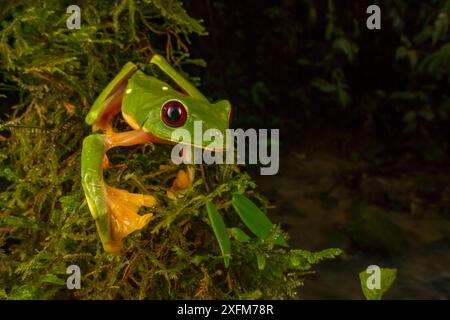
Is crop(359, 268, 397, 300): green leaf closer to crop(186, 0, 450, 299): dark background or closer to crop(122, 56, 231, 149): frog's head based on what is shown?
crop(122, 56, 231, 149): frog's head

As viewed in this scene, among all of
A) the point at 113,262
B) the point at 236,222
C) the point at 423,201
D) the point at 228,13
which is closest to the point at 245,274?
the point at 236,222

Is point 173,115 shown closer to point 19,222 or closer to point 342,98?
point 19,222

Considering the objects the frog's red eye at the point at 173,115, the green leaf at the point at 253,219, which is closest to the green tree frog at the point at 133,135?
the frog's red eye at the point at 173,115

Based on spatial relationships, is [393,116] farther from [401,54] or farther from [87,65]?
[87,65]

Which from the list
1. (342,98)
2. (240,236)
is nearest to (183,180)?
(240,236)

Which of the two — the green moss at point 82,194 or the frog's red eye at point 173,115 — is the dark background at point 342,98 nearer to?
the green moss at point 82,194
